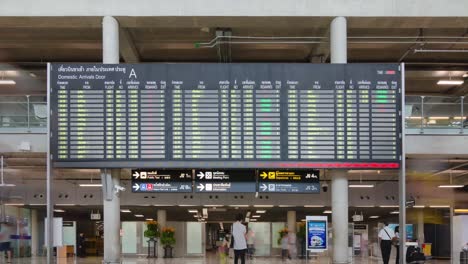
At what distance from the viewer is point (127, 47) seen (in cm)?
1925

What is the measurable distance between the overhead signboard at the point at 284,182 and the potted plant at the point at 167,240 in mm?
20590

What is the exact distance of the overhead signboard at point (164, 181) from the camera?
51.7ft

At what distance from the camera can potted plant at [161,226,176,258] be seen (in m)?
35.5

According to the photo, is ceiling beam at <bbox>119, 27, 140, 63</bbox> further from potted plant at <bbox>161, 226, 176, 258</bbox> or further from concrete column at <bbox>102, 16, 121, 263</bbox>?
potted plant at <bbox>161, 226, 176, 258</bbox>

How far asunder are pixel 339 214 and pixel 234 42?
234 inches

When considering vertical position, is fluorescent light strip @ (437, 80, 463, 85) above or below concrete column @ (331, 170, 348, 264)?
above

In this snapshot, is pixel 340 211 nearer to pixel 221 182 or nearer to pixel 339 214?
pixel 339 214

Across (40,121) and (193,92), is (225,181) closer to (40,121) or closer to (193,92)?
(193,92)

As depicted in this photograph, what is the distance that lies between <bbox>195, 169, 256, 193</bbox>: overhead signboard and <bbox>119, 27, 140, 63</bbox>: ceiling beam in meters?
4.70

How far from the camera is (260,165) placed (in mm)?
15141

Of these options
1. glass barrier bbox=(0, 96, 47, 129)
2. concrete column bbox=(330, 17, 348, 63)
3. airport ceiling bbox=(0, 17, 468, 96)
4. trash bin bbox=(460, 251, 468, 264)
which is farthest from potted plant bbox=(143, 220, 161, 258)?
concrete column bbox=(330, 17, 348, 63)
